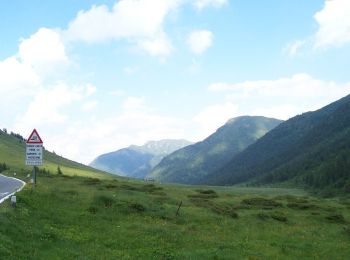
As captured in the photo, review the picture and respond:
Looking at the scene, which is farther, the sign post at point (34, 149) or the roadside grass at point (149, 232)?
the sign post at point (34, 149)

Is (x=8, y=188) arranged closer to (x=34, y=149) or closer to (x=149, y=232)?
(x=34, y=149)

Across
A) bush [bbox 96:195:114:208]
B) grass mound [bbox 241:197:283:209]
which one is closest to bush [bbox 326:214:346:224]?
grass mound [bbox 241:197:283:209]

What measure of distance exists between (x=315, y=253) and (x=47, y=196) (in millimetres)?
23728

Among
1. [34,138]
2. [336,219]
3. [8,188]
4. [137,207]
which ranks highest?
[34,138]

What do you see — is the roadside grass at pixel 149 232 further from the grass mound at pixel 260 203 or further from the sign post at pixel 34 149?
the grass mound at pixel 260 203

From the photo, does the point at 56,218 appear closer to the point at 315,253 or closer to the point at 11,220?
the point at 11,220

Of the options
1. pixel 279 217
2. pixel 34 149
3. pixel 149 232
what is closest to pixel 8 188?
pixel 34 149

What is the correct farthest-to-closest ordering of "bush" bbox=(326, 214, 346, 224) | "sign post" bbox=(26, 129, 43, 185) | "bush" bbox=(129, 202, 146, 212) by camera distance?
"bush" bbox=(326, 214, 346, 224)
"bush" bbox=(129, 202, 146, 212)
"sign post" bbox=(26, 129, 43, 185)

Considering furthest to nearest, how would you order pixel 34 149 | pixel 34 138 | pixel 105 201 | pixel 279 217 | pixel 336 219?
pixel 336 219 → pixel 279 217 → pixel 105 201 → pixel 34 138 → pixel 34 149

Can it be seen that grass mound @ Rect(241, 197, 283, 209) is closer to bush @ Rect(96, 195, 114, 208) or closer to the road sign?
bush @ Rect(96, 195, 114, 208)

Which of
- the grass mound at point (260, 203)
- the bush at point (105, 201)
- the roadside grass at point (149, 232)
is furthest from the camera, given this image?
the grass mound at point (260, 203)

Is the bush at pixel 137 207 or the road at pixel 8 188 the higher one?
the road at pixel 8 188

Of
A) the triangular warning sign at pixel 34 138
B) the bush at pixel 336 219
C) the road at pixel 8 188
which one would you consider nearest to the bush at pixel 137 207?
the triangular warning sign at pixel 34 138

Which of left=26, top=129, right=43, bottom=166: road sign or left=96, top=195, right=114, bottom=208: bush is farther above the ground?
left=26, top=129, right=43, bottom=166: road sign
